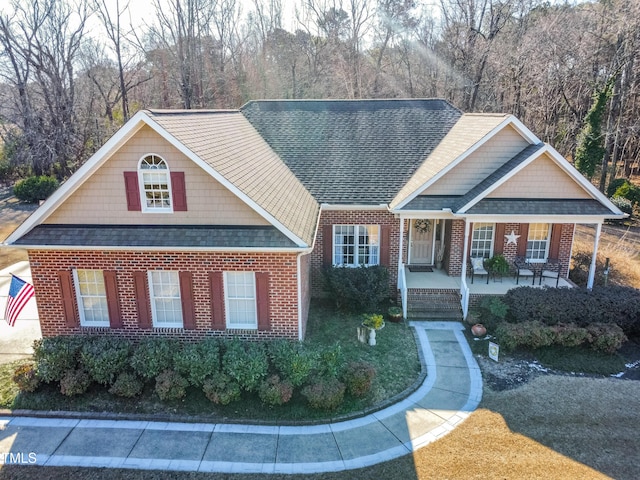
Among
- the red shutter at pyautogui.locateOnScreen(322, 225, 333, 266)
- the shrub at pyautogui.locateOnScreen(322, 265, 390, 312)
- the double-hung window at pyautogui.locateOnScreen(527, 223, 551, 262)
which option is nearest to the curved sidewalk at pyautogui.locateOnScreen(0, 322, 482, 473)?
the shrub at pyautogui.locateOnScreen(322, 265, 390, 312)

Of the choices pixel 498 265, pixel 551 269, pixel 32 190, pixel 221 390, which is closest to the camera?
pixel 221 390

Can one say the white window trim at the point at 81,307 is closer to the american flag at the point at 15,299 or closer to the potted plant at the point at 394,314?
the american flag at the point at 15,299

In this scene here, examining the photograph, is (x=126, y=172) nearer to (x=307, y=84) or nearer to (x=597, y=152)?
(x=597, y=152)

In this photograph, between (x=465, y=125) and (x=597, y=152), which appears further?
(x=597, y=152)

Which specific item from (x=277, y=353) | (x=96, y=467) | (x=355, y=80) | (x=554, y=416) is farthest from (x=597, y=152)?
(x=96, y=467)

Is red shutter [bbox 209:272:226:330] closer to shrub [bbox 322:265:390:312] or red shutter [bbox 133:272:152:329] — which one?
red shutter [bbox 133:272:152:329]

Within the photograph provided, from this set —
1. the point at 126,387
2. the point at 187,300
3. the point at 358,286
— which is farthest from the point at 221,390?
the point at 358,286

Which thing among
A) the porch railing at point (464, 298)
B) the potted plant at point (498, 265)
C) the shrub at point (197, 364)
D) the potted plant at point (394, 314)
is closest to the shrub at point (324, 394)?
the shrub at point (197, 364)

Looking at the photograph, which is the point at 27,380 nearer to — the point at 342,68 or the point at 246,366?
the point at 246,366
